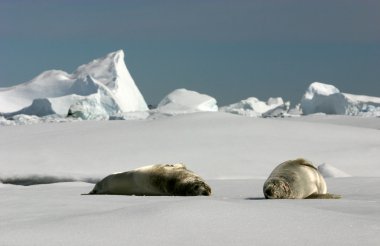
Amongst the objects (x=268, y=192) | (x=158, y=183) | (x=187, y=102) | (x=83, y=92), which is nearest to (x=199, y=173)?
(x=158, y=183)

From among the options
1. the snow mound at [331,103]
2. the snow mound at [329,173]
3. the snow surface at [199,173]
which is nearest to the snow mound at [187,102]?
the snow mound at [331,103]

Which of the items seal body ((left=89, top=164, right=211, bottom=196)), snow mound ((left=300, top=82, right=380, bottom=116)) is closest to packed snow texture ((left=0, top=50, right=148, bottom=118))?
snow mound ((left=300, top=82, right=380, bottom=116))

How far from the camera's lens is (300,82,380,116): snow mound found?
39.0 m

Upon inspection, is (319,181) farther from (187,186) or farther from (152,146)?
(152,146)

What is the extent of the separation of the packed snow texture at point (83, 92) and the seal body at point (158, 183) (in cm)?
3393

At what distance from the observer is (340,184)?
18.2 ft

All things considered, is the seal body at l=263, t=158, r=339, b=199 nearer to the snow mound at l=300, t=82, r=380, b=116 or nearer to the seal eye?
the seal eye

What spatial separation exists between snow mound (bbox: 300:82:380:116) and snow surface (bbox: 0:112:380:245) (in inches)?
748

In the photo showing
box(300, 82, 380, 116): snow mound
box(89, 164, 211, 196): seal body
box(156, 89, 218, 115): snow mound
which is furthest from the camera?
box(156, 89, 218, 115): snow mound

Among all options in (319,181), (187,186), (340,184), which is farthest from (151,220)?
(340,184)

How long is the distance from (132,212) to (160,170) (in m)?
2.25

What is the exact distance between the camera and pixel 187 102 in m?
48.1

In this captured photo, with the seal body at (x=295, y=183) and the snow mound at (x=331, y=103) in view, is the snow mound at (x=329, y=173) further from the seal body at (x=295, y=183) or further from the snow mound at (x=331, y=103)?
the snow mound at (x=331, y=103)

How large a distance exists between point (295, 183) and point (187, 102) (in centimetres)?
4384
